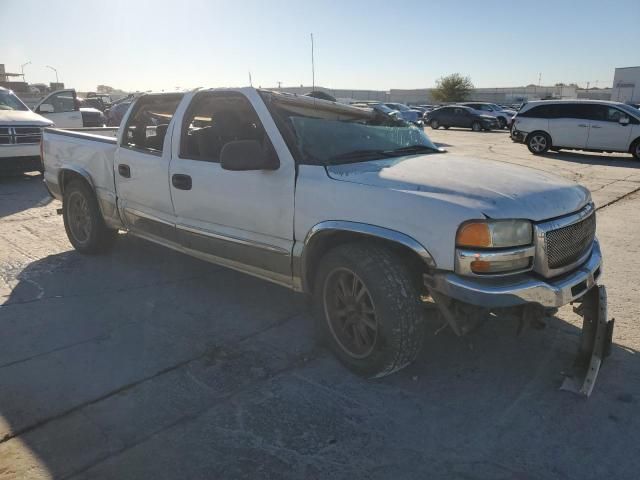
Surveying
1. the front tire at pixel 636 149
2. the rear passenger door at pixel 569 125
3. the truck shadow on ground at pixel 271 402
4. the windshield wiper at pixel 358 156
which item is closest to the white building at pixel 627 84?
the rear passenger door at pixel 569 125

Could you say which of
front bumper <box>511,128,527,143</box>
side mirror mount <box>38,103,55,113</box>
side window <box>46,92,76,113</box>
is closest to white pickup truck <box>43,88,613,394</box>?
side mirror mount <box>38,103,55,113</box>

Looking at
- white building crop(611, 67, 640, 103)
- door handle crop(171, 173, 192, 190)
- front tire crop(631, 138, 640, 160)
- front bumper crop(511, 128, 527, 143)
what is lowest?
front tire crop(631, 138, 640, 160)

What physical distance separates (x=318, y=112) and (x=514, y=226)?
1.75 m

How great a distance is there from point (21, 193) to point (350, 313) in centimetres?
Result: 802

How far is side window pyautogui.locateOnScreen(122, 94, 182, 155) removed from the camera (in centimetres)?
471

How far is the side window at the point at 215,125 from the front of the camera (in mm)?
3939

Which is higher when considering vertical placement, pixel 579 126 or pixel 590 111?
pixel 590 111

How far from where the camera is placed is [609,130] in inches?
581

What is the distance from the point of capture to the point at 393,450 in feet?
8.30

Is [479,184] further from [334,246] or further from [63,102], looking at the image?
[63,102]

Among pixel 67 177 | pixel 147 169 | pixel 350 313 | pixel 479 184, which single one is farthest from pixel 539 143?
pixel 350 313

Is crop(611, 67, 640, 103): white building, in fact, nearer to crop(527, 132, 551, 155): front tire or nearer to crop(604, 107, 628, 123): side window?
crop(527, 132, 551, 155): front tire

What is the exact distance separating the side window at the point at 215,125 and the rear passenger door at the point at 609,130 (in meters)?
14.1

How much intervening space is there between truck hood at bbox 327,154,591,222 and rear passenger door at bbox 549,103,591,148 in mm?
13469
